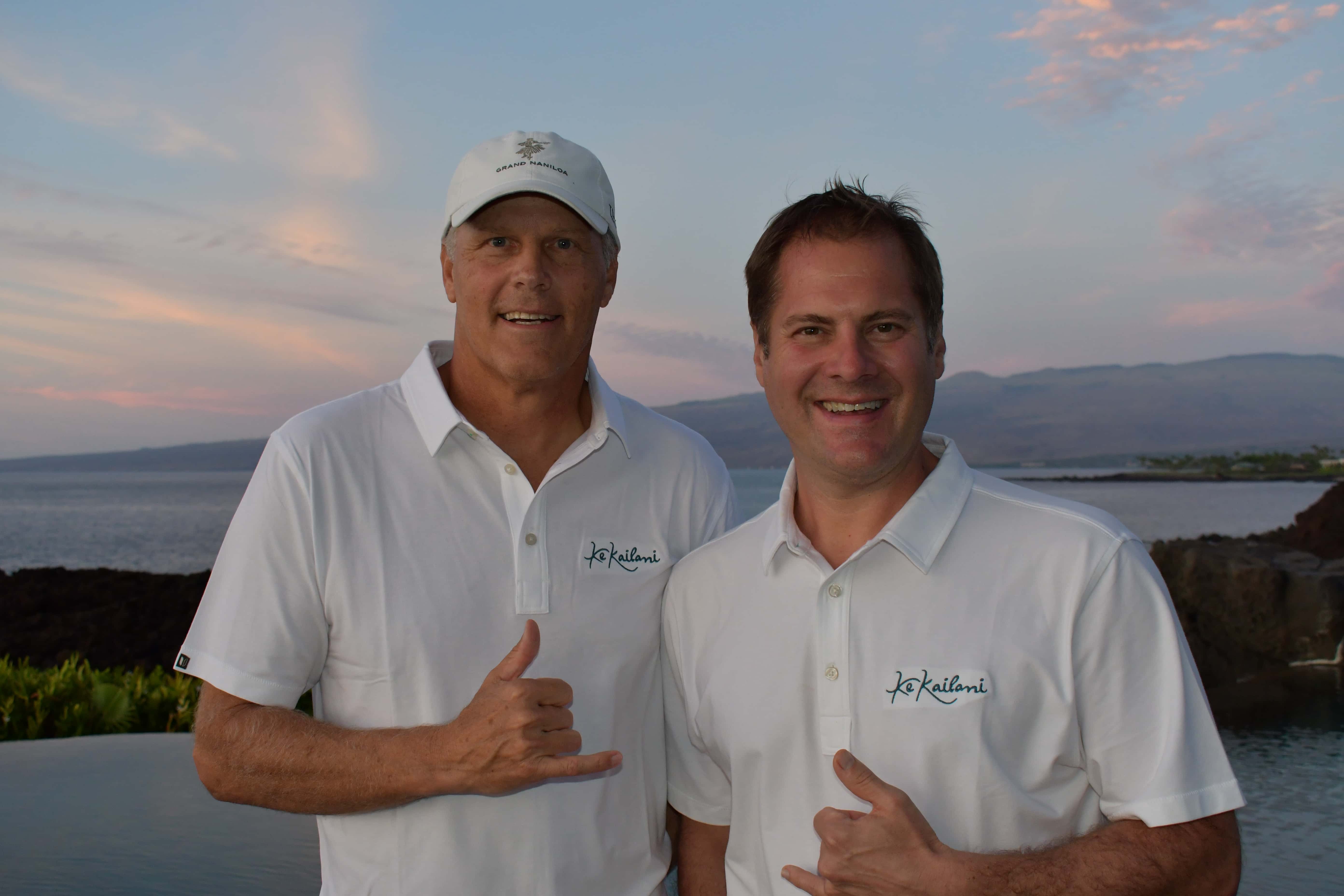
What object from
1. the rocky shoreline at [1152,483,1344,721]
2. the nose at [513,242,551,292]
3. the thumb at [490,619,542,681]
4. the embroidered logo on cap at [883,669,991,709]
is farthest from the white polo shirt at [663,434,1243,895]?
the rocky shoreline at [1152,483,1344,721]

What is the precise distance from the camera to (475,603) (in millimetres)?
2168

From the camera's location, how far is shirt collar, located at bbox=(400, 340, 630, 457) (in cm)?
226

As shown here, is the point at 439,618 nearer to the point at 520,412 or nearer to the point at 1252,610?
the point at 520,412

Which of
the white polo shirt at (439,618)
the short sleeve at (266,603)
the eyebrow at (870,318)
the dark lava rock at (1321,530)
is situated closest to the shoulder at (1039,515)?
the eyebrow at (870,318)

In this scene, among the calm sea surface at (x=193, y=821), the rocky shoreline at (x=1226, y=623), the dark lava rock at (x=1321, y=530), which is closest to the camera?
the calm sea surface at (x=193, y=821)

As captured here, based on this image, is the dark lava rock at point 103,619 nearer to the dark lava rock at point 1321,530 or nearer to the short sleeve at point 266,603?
the short sleeve at point 266,603

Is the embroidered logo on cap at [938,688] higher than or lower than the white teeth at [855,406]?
lower

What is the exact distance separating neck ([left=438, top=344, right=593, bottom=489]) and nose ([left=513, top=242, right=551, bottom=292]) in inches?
9.1

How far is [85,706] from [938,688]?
273 inches

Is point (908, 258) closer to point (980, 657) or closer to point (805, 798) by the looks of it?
point (980, 657)

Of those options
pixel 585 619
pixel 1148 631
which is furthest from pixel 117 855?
pixel 1148 631

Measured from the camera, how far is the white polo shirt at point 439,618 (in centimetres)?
209

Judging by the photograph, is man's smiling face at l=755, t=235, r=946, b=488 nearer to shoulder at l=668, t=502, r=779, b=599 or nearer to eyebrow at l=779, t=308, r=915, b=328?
eyebrow at l=779, t=308, r=915, b=328

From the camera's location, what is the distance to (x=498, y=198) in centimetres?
235
